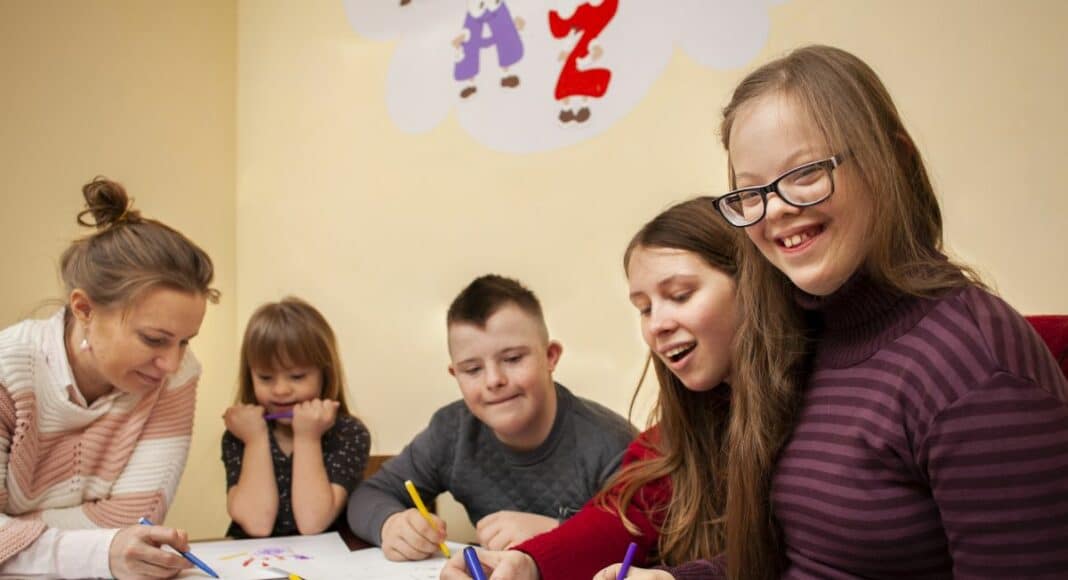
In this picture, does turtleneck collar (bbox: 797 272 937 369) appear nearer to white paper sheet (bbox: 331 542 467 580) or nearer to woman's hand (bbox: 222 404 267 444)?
white paper sheet (bbox: 331 542 467 580)

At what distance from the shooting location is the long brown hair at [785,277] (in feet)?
2.31

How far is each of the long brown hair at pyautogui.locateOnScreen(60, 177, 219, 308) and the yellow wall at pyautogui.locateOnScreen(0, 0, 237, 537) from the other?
0.81 m

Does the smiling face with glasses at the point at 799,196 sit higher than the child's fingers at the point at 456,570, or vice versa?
the smiling face with glasses at the point at 799,196

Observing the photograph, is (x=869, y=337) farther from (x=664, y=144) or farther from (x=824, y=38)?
(x=664, y=144)

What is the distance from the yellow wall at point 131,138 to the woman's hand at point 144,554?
119 centimetres

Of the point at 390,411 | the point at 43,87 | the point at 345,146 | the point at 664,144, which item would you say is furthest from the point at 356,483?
the point at 43,87

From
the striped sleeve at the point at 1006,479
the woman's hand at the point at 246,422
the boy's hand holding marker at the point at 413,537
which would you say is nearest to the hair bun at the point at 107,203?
the woman's hand at the point at 246,422

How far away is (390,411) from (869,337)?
152cm

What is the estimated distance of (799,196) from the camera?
0.71 metres

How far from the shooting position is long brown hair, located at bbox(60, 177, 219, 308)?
130 cm

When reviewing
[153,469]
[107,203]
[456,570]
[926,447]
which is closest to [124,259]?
[107,203]

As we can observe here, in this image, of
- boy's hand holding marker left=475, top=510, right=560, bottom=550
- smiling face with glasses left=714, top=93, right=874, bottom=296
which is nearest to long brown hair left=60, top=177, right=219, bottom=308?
boy's hand holding marker left=475, top=510, right=560, bottom=550

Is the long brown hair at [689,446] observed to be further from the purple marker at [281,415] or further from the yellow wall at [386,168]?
the purple marker at [281,415]

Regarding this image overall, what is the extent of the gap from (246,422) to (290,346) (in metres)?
0.16
